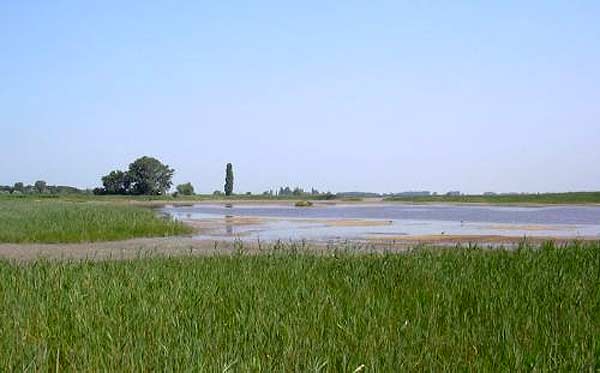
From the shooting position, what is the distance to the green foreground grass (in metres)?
5.17

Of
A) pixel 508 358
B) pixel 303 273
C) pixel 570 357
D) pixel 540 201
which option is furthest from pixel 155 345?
pixel 540 201

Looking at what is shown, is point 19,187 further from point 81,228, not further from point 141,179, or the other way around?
point 81,228

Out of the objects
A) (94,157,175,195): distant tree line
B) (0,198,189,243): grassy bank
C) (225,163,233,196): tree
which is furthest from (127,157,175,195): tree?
(0,198,189,243): grassy bank

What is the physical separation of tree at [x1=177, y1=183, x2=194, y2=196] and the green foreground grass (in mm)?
99295

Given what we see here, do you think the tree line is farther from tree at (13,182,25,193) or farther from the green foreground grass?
the green foreground grass

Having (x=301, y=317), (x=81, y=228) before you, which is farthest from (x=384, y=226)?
(x=301, y=317)

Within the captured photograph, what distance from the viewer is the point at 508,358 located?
522 centimetres

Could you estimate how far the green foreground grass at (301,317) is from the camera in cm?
517

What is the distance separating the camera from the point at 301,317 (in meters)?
6.64

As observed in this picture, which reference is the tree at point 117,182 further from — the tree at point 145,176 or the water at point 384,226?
the water at point 384,226

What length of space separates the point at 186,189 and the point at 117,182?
15278mm

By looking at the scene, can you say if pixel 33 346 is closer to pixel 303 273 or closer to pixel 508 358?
pixel 508 358

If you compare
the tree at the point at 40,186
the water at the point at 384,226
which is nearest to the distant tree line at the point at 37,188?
the tree at the point at 40,186

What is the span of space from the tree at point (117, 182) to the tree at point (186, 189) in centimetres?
1221
